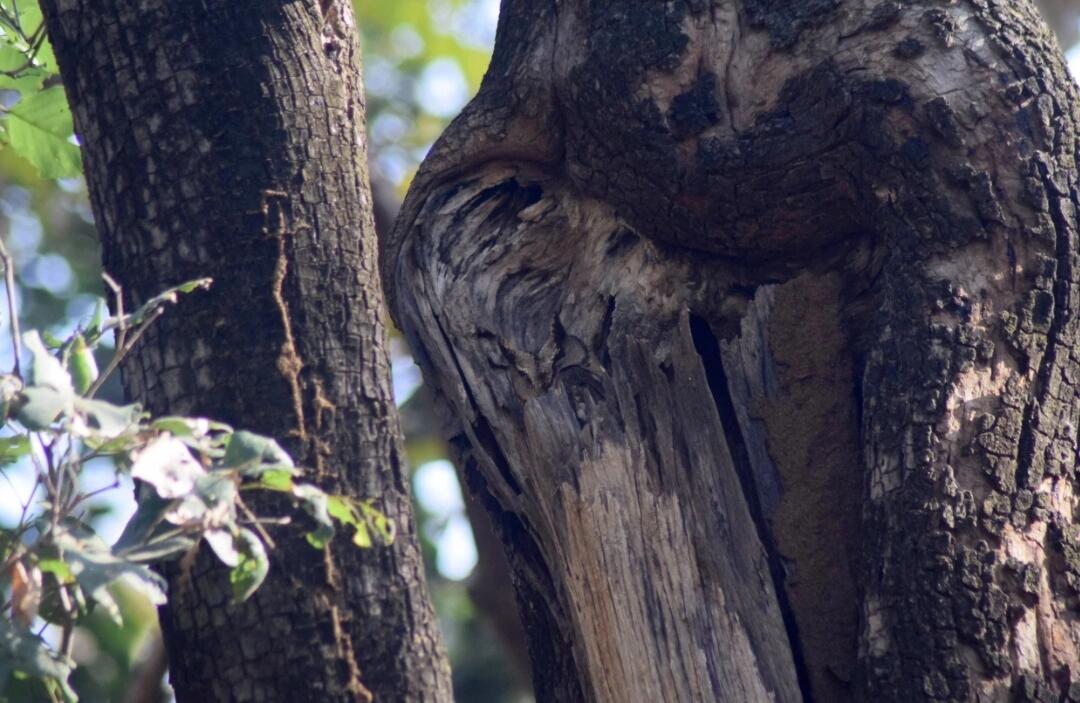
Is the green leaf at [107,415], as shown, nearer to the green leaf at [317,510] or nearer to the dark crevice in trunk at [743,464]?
the green leaf at [317,510]

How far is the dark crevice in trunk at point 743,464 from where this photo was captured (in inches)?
94.1

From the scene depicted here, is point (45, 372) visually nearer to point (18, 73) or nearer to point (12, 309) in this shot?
point (12, 309)

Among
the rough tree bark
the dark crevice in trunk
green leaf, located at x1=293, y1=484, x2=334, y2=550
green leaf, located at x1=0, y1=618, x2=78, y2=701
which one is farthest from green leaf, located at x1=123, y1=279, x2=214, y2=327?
the dark crevice in trunk

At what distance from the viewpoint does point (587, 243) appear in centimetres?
276

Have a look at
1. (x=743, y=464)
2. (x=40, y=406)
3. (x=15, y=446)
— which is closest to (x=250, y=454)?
(x=40, y=406)

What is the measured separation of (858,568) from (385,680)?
981 mm

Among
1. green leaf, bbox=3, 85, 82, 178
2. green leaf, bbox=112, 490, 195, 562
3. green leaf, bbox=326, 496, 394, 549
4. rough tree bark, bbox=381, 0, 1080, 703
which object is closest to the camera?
green leaf, bbox=112, 490, 195, 562

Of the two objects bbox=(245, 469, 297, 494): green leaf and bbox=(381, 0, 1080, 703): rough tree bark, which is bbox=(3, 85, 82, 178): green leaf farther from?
bbox=(245, 469, 297, 494): green leaf

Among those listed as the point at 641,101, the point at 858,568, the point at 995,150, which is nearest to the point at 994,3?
the point at 995,150

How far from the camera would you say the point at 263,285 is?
6.40 ft

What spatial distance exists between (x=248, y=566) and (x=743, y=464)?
1.20 metres

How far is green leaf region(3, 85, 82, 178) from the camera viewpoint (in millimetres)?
2703

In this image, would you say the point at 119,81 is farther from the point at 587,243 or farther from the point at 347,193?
the point at 587,243

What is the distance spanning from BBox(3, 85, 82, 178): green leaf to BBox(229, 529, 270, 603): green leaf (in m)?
1.43
